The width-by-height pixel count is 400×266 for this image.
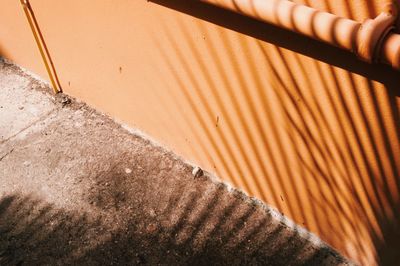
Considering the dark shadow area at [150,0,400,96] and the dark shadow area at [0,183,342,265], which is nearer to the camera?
the dark shadow area at [150,0,400,96]

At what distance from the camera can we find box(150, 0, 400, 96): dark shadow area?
2.38m

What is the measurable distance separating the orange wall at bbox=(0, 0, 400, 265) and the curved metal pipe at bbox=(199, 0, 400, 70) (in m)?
0.14

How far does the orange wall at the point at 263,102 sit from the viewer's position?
2.65m

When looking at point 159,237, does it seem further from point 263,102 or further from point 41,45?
point 41,45

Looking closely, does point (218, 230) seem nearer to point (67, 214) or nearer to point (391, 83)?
point (67, 214)

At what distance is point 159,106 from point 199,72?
0.88 m

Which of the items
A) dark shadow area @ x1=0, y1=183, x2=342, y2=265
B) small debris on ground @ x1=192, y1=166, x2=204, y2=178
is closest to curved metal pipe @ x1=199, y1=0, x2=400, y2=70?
dark shadow area @ x1=0, y1=183, x2=342, y2=265

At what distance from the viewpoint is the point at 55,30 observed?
514cm

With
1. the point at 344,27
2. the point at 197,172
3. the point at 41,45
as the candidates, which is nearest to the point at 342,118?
the point at 344,27

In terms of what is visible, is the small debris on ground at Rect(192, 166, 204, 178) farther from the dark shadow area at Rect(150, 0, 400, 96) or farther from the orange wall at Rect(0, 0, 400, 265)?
the dark shadow area at Rect(150, 0, 400, 96)

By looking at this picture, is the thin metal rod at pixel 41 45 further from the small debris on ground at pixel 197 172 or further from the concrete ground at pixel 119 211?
the small debris on ground at pixel 197 172

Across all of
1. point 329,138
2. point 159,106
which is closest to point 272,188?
point 329,138

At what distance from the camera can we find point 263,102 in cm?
326

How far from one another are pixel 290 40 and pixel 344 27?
570mm
